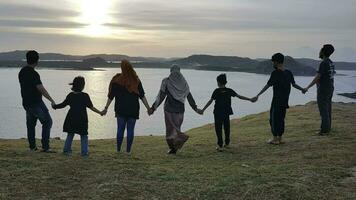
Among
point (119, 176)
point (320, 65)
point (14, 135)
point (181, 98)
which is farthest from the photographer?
point (14, 135)

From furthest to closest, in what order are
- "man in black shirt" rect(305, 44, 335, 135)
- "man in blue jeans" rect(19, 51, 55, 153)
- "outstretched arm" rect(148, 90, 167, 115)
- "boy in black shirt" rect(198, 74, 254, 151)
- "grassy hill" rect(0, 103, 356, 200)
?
"man in black shirt" rect(305, 44, 335, 135)
"boy in black shirt" rect(198, 74, 254, 151)
"outstretched arm" rect(148, 90, 167, 115)
"man in blue jeans" rect(19, 51, 55, 153)
"grassy hill" rect(0, 103, 356, 200)

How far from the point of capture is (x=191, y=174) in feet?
34.4

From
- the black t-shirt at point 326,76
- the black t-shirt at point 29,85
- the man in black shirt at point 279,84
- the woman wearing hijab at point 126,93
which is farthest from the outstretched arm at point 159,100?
the black t-shirt at point 326,76

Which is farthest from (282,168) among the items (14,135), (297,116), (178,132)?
(14,135)

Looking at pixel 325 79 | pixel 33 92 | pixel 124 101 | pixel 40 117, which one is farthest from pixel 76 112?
pixel 325 79

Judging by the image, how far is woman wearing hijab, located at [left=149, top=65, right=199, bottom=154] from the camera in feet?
43.0

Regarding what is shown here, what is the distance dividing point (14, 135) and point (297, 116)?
4095 cm

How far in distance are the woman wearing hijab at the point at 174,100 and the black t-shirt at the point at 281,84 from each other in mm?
2506

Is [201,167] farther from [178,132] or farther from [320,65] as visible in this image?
[320,65]

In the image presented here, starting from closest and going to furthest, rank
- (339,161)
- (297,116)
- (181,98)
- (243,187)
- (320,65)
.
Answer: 1. (243,187)
2. (339,161)
3. (181,98)
4. (320,65)
5. (297,116)

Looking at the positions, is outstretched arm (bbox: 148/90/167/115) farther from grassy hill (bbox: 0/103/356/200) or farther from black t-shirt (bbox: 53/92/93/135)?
black t-shirt (bbox: 53/92/93/135)

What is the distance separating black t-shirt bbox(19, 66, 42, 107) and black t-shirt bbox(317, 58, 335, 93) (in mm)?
8456

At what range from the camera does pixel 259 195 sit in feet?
29.4

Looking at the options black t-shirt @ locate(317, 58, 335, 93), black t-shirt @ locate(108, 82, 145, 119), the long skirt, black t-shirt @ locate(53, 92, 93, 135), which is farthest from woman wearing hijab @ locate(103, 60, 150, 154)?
black t-shirt @ locate(317, 58, 335, 93)
